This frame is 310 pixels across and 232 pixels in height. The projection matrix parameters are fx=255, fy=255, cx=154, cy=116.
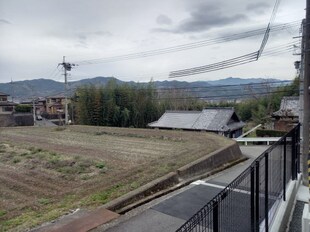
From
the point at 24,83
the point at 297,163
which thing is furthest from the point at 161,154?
the point at 24,83

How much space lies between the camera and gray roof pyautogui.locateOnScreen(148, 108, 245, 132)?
16203mm

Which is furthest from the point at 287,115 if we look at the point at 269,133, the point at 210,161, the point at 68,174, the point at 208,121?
the point at 68,174

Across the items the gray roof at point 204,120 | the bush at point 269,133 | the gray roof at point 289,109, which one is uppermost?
the gray roof at point 289,109

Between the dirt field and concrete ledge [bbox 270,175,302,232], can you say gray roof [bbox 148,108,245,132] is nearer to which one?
the dirt field

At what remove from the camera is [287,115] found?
14383 millimetres

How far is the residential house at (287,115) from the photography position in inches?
563

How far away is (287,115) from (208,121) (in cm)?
464

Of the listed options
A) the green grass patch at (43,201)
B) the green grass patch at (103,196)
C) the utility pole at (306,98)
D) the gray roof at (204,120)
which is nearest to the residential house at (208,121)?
the gray roof at (204,120)

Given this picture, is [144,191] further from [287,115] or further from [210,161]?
[287,115]

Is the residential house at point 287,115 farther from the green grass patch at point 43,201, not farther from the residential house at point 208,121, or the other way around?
the green grass patch at point 43,201

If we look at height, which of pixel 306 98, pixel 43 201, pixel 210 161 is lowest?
pixel 43 201

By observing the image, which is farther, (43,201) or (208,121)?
(208,121)

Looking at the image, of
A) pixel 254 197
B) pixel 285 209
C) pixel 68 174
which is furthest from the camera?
pixel 68 174

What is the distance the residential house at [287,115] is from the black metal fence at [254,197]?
416 inches
